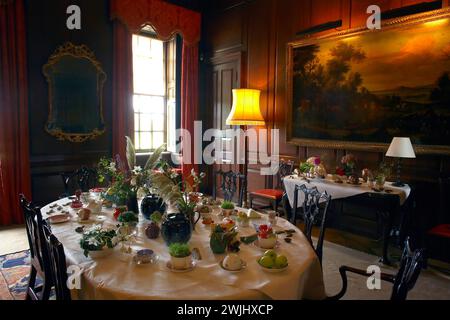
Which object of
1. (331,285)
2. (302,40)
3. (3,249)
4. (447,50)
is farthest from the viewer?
(302,40)

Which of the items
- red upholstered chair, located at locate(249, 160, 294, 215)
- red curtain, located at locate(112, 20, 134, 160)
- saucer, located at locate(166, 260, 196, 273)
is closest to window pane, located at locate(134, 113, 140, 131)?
red curtain, located at locate(112, 20, 134, 160)

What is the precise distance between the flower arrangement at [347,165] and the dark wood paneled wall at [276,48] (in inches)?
8.4

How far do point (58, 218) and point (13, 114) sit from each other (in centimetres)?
270

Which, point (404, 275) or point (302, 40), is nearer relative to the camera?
point (404, 275)

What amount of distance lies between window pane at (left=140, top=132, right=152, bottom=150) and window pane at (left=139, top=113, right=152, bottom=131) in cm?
9

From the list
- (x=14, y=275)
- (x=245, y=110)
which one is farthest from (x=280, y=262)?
(x=245, y=110)

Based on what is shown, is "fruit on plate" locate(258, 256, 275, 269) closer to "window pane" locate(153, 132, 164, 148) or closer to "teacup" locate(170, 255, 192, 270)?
"teacup" locate(170, 255, 192, 270)

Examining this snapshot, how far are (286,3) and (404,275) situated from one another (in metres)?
4.46

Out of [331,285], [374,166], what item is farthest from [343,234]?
[331,285]

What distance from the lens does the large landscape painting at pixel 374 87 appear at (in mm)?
3420

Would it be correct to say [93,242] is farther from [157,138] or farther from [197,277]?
[157,138]

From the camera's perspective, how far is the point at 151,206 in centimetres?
226

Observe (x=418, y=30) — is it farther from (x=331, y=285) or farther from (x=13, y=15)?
(x=13, y=15)
